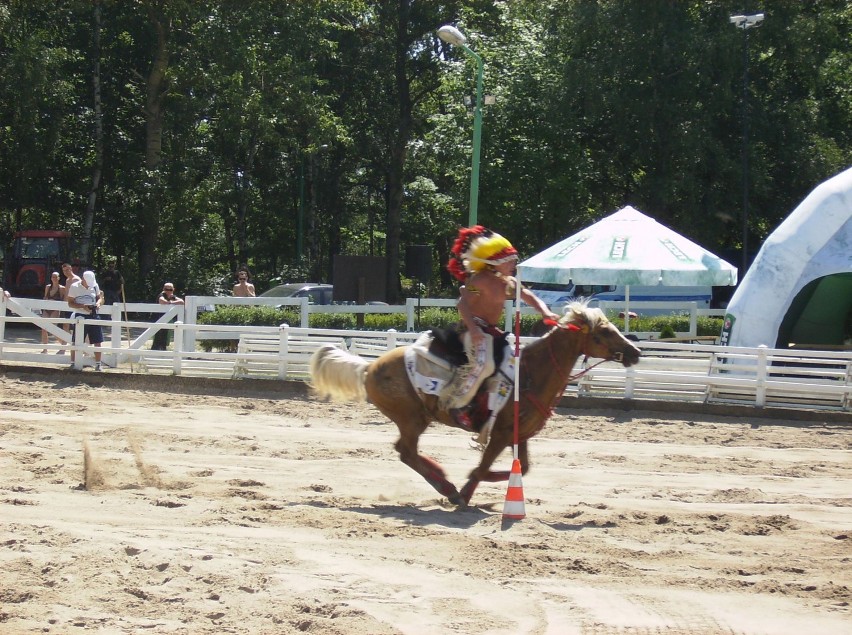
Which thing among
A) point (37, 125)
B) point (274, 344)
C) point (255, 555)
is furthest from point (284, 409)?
point (37, 125)

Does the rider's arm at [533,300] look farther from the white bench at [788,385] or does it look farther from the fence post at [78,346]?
the fence post at [78,346]

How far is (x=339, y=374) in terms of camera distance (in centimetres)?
894

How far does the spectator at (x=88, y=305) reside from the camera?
18.3 meters

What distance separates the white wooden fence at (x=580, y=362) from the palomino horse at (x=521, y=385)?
6846mm

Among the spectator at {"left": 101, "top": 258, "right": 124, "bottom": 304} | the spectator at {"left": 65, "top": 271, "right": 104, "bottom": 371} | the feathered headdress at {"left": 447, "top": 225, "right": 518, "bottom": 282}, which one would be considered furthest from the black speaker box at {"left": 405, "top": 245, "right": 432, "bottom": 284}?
the feathered headdress at {"left": 447, "top": 225, "right": 518, "bottom": 282}

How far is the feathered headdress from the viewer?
329 inches

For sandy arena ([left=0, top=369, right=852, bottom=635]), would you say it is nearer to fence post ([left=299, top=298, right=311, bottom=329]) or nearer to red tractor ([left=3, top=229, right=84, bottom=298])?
fence post ([left=299, top=298, right=311, bottom=329])

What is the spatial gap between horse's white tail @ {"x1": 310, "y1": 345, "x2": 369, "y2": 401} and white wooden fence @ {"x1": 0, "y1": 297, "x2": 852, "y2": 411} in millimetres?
6883

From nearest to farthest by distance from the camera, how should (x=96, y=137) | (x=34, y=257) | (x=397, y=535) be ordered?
(x=397, y=535), (x=34, y=257), (x=96, y=137)

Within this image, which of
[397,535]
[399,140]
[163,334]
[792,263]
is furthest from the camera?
[399,140]

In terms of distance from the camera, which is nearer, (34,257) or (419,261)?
(419,261)

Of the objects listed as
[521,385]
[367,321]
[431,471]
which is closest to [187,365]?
[367,321]

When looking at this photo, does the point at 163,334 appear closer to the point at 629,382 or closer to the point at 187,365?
the point at 187,365

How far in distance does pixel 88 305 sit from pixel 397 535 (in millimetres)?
12596
